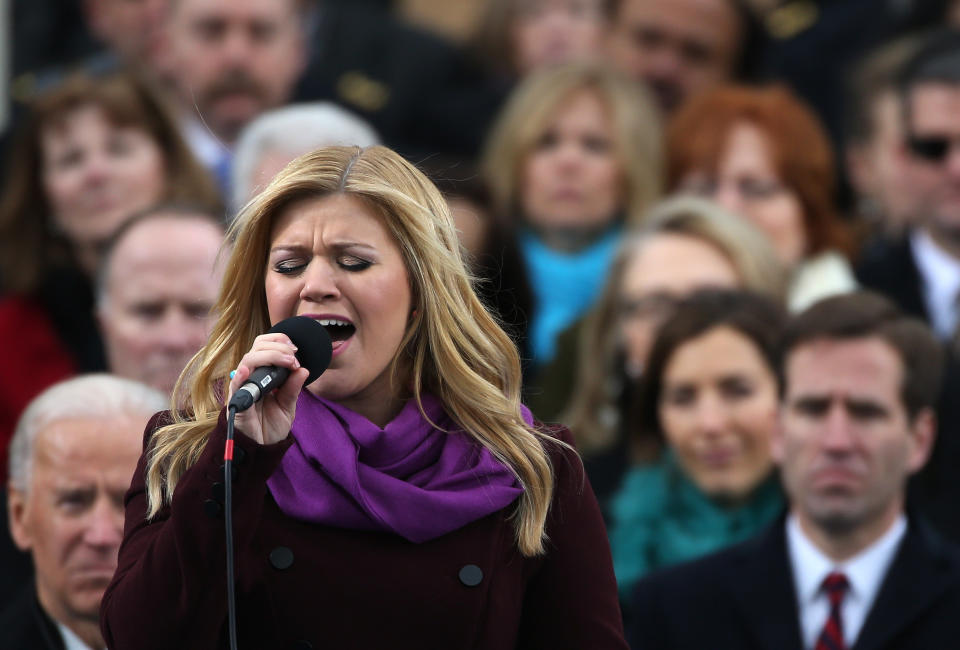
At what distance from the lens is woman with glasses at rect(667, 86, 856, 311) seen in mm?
7355

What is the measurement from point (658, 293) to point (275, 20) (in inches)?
84.5

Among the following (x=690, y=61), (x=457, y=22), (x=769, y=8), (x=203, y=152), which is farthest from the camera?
(x=457, y=22)

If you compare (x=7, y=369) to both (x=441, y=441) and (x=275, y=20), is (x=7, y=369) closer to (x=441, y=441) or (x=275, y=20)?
(x=275, y=20)

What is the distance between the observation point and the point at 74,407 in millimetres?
4594

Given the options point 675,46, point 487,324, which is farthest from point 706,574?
point 675,46

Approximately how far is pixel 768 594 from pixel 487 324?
6.66 feet

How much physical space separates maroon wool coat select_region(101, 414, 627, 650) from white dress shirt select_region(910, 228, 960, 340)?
3848mm

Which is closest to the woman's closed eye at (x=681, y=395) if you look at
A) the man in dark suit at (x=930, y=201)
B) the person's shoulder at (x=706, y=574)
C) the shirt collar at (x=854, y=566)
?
the person's shoulder at (x=706, y=574)

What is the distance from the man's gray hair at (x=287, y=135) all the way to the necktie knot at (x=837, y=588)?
7.95 ft

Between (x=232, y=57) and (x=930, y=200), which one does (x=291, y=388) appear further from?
(x=930, y=200)

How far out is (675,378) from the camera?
6.07 meters

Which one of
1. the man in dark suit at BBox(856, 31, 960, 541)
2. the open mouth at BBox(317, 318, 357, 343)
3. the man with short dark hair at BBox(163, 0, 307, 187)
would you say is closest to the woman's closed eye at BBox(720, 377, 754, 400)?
the man in dark suit at BBox(856, 31, 960, 541)

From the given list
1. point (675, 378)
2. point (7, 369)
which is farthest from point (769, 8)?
point (7, 369)

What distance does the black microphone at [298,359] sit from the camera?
2.89 metres
